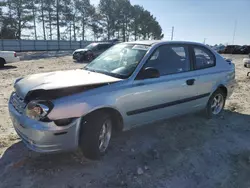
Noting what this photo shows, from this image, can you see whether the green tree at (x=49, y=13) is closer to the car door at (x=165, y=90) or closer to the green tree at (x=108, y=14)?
the green tree at (x=108, y=14)

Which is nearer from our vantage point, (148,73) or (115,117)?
(115,117)

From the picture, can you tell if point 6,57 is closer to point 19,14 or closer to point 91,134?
point 91,134

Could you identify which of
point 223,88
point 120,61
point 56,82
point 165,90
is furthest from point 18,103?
point 223,88

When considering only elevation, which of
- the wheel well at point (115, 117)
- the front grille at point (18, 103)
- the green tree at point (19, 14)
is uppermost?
the green tree at point (19, 14)

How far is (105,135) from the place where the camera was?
3.33 m

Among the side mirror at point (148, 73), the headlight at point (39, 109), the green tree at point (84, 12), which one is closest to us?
the headlight at point (39, 109)

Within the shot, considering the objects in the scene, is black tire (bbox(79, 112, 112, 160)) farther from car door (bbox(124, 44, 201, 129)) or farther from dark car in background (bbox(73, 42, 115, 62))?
dark car in background (bbox(73, 42, 115, 62))

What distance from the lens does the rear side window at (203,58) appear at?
446cm

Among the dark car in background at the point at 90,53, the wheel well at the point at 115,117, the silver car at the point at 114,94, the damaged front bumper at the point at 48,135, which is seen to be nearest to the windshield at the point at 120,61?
the silver car at the point at 114,94

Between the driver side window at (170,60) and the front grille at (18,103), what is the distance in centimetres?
183

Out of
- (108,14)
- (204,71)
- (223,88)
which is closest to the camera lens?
(204,71)

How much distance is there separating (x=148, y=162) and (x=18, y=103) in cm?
194

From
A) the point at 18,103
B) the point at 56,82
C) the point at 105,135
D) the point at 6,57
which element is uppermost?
the point at 56,82

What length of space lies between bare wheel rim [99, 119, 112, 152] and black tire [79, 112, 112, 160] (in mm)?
225
